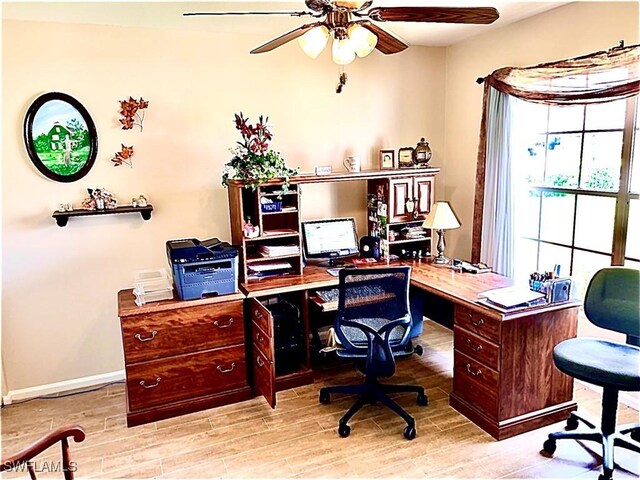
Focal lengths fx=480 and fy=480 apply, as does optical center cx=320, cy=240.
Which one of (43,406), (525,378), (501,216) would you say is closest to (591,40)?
(501,216)


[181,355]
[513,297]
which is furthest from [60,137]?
[513,297]

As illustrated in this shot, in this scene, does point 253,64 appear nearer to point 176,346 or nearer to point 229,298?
point 229,298

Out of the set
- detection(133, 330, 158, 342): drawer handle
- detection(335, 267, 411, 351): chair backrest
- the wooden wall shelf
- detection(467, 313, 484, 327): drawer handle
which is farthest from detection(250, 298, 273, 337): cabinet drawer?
detection(467, 313, 484, 327): drawer handle

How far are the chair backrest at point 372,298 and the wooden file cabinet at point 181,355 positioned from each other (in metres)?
0.74

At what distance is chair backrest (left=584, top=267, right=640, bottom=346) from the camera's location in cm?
245

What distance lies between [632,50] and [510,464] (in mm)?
2268

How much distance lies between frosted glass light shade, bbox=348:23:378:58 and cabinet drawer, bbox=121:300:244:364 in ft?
5.61

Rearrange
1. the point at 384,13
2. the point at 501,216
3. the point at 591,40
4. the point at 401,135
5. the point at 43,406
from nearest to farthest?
the point at 384,13 < the point at 591,40 < the point at 43,406 < the point at 501,216 < the point at 401,135

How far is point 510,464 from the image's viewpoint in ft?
8.07

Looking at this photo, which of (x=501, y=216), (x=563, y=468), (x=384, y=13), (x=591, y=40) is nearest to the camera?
(x=384, y=13)

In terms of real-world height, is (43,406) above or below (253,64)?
below

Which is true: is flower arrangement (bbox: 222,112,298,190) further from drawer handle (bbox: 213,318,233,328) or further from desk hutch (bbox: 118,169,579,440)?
drawer handle (bbox: 213,318,233,328)

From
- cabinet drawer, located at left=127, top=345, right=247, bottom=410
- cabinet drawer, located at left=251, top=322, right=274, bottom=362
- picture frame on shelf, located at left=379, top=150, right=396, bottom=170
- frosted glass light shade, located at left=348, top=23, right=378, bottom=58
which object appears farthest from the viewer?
picture frame on shelf, located at left=379, top=150, right=396, bottom=170

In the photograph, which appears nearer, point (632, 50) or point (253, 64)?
point (632, 50)
